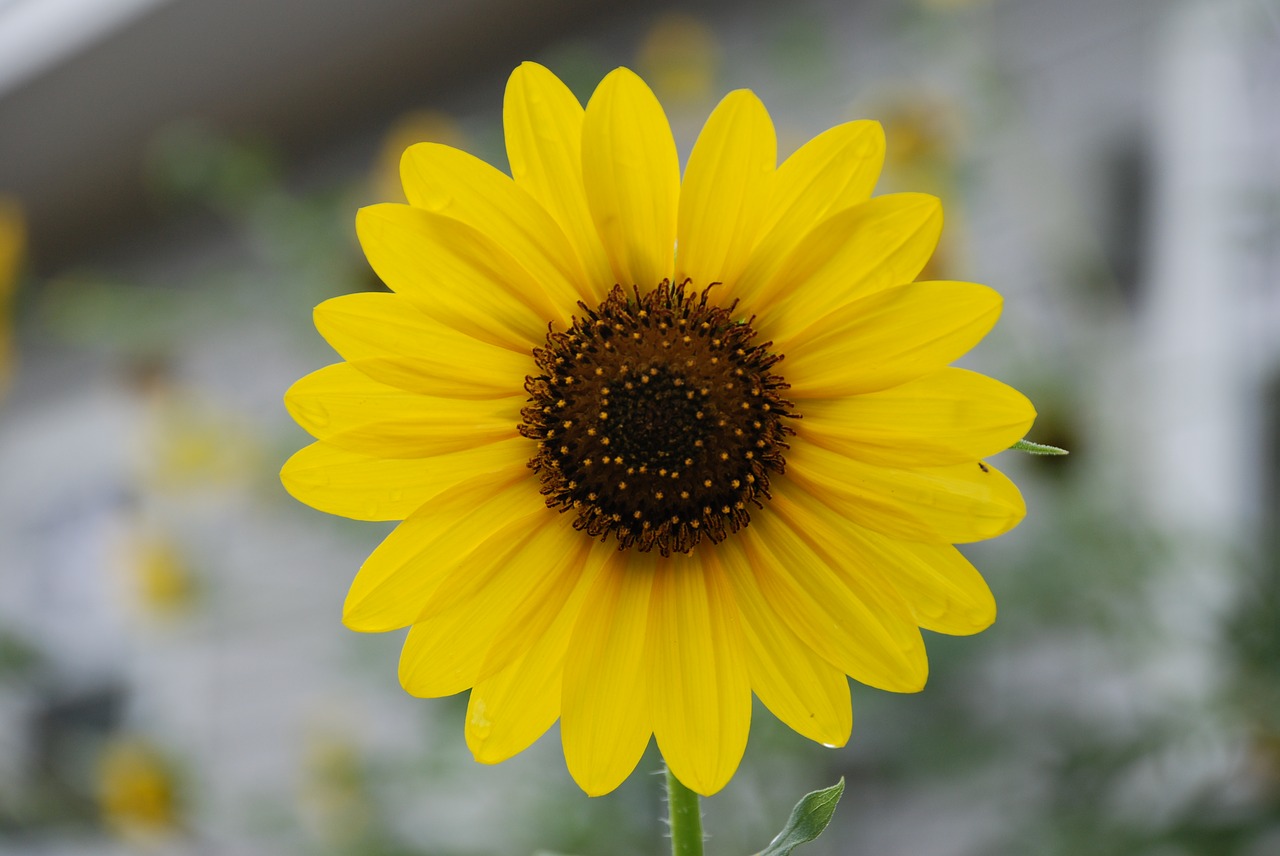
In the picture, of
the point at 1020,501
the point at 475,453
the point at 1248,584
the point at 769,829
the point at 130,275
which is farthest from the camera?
the point at 130,275

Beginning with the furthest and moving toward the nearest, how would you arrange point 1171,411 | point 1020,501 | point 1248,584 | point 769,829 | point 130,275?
point 130,275 → point 1171,411 → point 1248,584 → point 769,829 → point 1020,501

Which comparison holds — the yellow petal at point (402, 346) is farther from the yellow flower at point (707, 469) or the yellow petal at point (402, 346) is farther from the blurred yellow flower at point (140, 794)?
the blurred yellow flower at point (140, 794)

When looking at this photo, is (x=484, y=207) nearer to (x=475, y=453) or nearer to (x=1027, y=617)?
(x=475, y=453)

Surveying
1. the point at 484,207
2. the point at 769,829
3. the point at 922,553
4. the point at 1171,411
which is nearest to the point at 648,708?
the point at 922,553

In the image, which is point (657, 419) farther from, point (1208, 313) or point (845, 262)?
point (1208, 313)

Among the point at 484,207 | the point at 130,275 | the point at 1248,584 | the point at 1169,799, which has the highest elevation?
the point at 130,275

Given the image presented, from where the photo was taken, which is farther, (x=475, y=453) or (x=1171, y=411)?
(x=1171, y=411)

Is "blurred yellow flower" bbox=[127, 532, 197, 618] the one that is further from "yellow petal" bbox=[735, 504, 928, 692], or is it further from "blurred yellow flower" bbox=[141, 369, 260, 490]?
"yellow petal" bbox=[735, 504, 928, 692]

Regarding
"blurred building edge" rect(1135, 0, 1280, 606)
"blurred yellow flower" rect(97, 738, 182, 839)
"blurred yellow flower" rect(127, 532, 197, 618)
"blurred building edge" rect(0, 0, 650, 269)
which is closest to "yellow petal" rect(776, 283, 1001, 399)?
"blurred building edge" rect(1135, 0, 1280, 606)

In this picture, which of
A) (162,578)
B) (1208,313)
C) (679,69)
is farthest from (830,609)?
(162,578)
